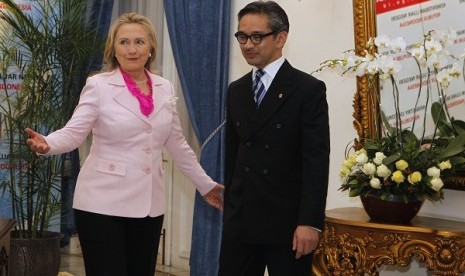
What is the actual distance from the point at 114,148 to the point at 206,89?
2273mm

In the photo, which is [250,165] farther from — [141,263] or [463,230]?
[463,230]

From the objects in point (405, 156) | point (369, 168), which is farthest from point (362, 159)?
point (405, 156)

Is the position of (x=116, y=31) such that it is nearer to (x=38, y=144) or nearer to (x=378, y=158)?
(x=38, y=144)

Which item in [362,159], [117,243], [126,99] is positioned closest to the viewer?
[117,243]

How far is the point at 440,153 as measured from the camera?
3906 mm

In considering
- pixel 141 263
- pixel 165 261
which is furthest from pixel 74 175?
pixel 141 263

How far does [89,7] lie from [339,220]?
153 inches

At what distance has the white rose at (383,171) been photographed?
12.5 ft

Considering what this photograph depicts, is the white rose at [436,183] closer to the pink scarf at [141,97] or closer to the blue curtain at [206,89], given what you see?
the pink scarf at [141,97]

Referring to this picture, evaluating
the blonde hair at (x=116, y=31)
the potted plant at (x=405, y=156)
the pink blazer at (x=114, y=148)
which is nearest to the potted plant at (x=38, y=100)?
the blonde hair at (x=116, y=31)

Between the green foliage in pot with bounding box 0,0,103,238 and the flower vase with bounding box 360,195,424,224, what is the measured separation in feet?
9.69

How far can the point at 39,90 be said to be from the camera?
19.9ft

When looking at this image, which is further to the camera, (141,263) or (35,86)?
(35,86)

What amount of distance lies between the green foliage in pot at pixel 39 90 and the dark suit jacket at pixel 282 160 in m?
3.14
